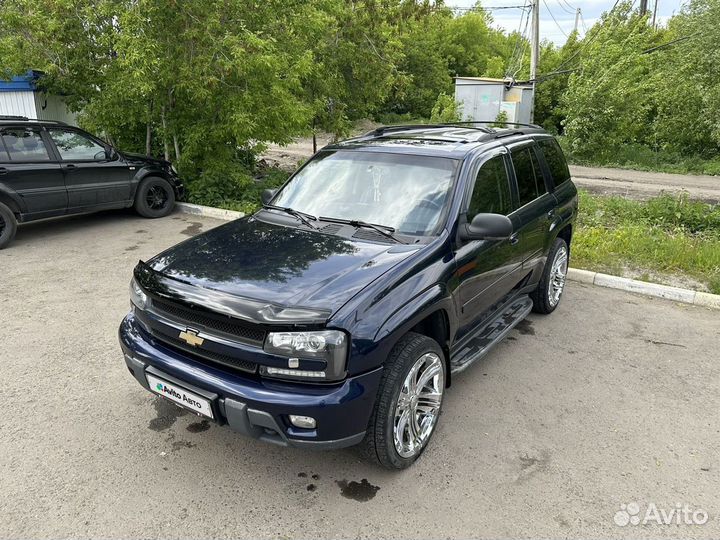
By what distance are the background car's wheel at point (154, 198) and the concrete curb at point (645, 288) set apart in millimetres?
6721

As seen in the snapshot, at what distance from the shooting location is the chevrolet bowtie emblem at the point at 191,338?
285 cm

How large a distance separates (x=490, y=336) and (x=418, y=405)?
3.80 ft

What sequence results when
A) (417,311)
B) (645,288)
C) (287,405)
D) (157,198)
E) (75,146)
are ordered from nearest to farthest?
(287,405) < (417,311) < (645,288) < (75,146) < (157,198)

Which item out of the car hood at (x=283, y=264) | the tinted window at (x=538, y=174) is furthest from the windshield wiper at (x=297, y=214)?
the tinted window at (x=538, y=174)

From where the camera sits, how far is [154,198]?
9.18m

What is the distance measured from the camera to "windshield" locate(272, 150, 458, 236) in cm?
362

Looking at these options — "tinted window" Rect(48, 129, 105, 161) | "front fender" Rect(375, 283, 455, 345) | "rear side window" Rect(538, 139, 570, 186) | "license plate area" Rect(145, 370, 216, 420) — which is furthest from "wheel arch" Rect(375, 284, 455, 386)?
"tinted window" Rect(48, 129, 105, 161)

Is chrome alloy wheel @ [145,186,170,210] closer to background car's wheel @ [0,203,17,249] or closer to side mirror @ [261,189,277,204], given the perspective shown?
background car's wheel @ [0,203,17,249]

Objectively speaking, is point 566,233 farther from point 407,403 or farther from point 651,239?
point 407,403

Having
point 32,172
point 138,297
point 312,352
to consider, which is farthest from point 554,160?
point 32,172

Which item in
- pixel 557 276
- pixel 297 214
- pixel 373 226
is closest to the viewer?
pixel 373 226

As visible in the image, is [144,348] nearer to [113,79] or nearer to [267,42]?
[267,42]

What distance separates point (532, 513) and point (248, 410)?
160 centimetres

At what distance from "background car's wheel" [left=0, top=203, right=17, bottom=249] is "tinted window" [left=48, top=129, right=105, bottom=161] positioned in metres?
1.13
